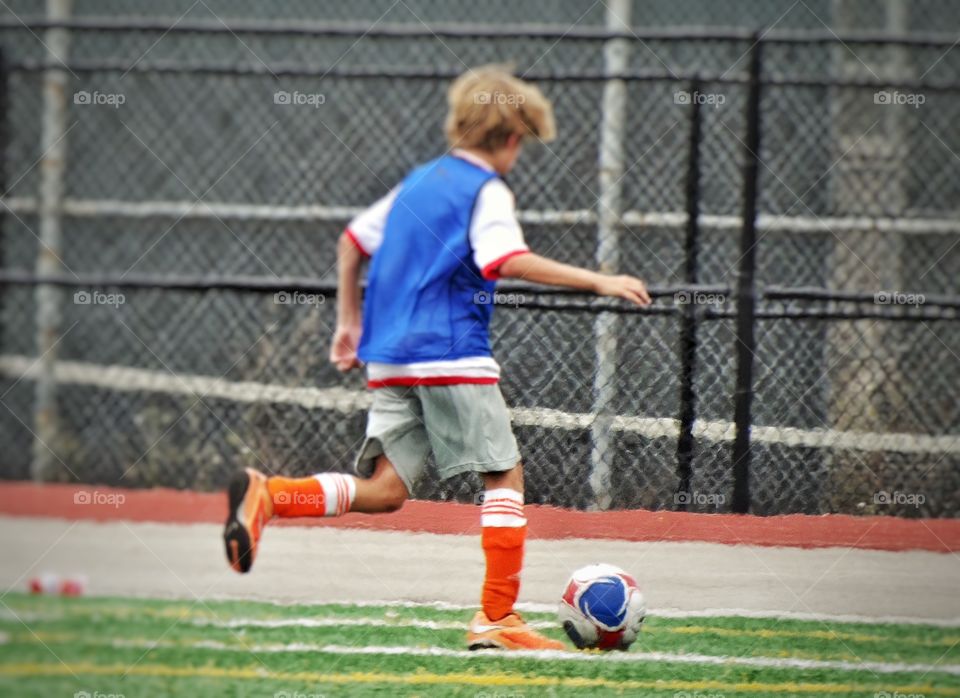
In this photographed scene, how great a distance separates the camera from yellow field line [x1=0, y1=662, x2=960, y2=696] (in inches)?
174

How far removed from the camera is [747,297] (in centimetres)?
697

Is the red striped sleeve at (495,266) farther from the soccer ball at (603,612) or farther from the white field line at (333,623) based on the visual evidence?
the white field line at (333,623)

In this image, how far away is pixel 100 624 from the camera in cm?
511

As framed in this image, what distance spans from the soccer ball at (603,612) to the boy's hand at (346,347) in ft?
3.49

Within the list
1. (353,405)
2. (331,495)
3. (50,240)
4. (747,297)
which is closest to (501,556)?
(331,495)

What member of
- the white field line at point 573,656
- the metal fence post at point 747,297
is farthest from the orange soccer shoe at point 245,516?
the metal fence post at point 747,297

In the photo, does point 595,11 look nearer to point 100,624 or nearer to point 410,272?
point 410,272

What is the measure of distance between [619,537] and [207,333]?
9.04ft

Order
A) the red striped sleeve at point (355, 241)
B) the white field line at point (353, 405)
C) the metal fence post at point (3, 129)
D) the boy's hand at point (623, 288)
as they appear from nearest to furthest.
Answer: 1. the boy's hand at point (623, 288)
2. the red striped sleeve at point (355, 241)
3. the white field line at point (353, 405)
4. the metal fence post at point (3, 129)

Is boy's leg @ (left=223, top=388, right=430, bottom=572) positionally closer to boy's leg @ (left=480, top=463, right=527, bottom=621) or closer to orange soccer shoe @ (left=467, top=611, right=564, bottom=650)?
boy's leg @ (left=480, top=463, right=527, bottom=621)

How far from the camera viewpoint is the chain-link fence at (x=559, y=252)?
7.04 meters

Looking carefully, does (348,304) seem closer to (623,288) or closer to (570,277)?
(570,277)

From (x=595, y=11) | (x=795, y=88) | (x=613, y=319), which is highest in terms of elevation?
(x=595, y=11)

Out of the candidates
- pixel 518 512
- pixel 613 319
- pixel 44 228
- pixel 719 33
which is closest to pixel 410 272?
pixel 518 512
